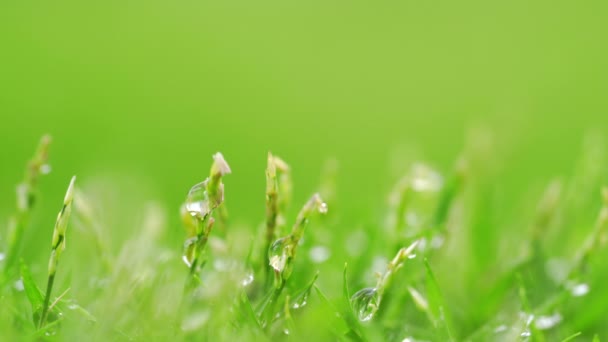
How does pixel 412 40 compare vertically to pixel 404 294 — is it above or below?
above

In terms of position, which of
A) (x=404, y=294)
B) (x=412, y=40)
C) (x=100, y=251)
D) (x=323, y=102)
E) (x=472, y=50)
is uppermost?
(x=412, y=40)

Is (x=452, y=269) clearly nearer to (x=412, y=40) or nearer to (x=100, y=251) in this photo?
(x=100, y=251)

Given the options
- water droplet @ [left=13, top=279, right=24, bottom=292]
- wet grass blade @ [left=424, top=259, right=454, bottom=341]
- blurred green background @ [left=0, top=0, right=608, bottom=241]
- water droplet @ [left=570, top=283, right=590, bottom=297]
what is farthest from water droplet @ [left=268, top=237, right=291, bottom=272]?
blurred green background @ [left=0, top=0, right=608, bottom=241]

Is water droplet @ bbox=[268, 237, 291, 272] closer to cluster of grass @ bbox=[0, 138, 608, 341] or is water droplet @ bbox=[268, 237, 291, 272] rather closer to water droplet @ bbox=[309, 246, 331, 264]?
cluster of grass @ bbox=[0, 138, 608, 341]

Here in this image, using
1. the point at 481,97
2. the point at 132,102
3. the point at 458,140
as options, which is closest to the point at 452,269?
the point at 458,140

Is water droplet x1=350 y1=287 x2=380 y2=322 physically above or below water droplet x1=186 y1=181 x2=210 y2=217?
below

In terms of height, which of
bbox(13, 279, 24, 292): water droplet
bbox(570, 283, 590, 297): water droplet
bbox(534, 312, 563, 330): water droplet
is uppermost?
bbox(13, 279, 24, 292): water droplet
